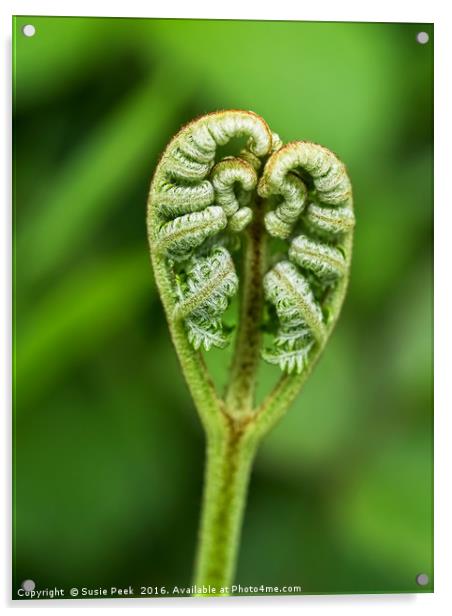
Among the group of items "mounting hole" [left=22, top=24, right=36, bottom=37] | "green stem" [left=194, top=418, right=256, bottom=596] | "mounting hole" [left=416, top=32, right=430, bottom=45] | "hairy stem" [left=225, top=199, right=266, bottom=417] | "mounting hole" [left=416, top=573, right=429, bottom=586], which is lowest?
"mounting hole" [left=416, top=573, right=429, bottom=586]

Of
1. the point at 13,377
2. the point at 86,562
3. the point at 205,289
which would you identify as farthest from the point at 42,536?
the point at 205,289

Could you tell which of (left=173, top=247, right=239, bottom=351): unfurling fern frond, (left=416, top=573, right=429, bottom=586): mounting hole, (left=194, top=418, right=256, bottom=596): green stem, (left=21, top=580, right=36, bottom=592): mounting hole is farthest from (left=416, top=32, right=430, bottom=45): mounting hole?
(left=21, top=580, right=36, bottom=592): mounting hole

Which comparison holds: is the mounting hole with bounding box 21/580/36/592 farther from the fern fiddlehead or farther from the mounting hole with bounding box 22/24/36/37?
the mounting hole with bounding box 22/24/36/37
